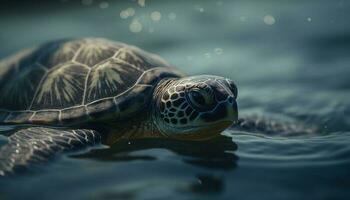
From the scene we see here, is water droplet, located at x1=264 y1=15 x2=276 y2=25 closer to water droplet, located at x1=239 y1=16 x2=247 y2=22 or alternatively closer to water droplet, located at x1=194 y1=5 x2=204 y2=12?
water droplet, located at x1=239 y1=16 x2=247 y2=22

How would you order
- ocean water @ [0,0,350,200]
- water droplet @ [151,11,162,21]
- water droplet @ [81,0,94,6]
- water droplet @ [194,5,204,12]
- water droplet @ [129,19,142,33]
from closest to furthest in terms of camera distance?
ocean water @ [0,0,350,200], water droplet @ [129,19,142,33], water droplet @ [151,11,162,21], water droplet @ [194,5,204,12], water droplet @ [81,0,94,6]

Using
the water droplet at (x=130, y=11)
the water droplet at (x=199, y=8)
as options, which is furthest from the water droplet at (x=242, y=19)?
the water droplet at (x=130, y=11)

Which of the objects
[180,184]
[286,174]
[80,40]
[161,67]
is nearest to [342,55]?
[161,67]

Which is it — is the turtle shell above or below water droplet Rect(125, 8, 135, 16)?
below

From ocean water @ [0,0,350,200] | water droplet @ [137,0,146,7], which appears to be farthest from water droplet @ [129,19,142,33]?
water droplet @ [137,0,146,7]

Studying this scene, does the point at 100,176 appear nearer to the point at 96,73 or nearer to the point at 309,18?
the point at 96,73

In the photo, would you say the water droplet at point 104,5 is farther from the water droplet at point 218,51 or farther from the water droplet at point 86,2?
the water droplet at point 218,51
